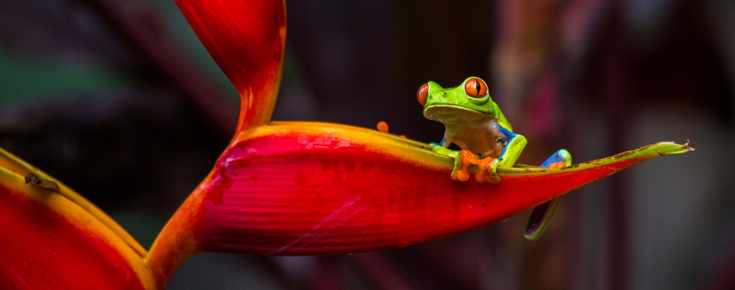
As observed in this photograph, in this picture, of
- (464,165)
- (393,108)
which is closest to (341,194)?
(464,165)

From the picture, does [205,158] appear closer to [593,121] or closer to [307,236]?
[307,236]

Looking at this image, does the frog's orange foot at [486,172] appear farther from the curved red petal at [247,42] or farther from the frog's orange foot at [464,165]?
the curved red petal at [247,42]

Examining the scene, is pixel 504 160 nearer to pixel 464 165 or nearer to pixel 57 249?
pixel 464 165

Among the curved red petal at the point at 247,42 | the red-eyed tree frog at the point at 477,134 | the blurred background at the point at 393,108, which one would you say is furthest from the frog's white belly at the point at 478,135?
the blurred background at the point at 393,108

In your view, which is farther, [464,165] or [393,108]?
[393,108]

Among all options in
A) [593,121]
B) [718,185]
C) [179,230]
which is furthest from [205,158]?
[718,185]
